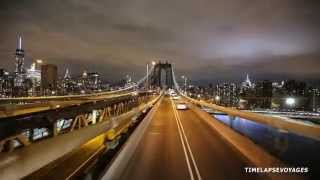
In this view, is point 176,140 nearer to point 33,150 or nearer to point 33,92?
point 33,150

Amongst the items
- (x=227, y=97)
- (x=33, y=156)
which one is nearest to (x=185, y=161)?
(x=33, y=156)

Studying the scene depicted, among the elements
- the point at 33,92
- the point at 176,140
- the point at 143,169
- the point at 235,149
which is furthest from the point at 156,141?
the point at 33,92

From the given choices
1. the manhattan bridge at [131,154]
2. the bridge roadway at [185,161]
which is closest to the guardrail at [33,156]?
the manhattan bridge at [131,154]

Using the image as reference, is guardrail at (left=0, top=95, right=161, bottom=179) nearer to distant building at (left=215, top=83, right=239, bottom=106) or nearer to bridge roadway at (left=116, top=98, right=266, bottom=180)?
bridge roadway at (left=116, top=98, right=266, bottom=180)

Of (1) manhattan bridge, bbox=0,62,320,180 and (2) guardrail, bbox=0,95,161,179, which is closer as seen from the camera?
(2) guardrail, bbox=0,95,161,179

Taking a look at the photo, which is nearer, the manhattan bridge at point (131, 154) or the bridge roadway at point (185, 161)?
the manhattan bridge at point (131, 154)

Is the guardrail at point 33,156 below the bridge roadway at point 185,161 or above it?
above

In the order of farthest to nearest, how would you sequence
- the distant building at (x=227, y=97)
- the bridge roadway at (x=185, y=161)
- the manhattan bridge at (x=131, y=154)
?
1. the distant building at (x=227, y=97)
2. the bridge roadway at (x=185, y=161)
3. the manhattan bridge at (x=131, y=154)

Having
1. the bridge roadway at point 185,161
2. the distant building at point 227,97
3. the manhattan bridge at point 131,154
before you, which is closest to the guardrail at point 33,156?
the manhattan bridge at point 131,154

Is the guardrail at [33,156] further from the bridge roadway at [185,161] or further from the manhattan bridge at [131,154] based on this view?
the bridge roadway at [185,161]

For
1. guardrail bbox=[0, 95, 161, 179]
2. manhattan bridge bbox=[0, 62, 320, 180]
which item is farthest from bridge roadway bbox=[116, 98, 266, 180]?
guardrail bbox=[0, 95, 161, 179]

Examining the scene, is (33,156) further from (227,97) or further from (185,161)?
(227,97)

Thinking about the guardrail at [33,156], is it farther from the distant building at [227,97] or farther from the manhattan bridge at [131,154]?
the distant building at [227,97]

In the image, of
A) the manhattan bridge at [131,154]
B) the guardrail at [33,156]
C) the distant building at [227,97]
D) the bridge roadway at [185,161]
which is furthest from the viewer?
the distant building at [227,97]
